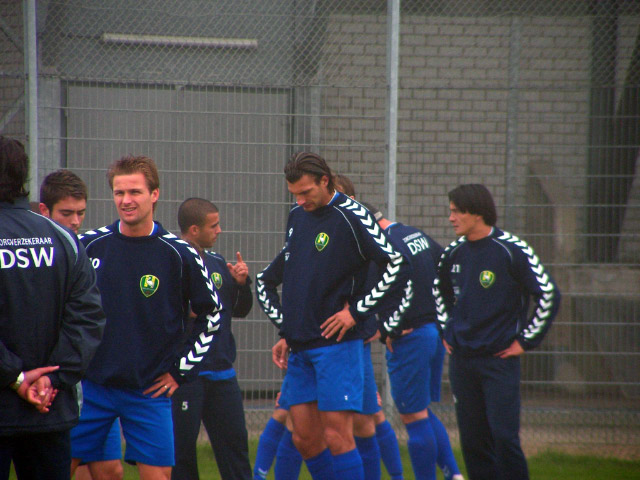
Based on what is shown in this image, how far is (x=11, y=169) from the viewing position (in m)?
2.71

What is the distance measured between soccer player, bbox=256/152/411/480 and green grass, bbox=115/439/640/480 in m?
1.50

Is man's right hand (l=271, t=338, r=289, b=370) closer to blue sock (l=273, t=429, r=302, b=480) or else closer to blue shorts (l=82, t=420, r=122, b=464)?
blue sock (l=273, t=429, r=302, b=480)

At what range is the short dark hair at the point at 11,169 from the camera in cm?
270

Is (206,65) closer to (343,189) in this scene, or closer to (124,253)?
(343,189)

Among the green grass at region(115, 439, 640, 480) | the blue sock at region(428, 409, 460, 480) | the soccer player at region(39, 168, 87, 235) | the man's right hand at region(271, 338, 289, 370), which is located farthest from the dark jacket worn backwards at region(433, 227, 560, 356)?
the soccer player at region(39, 168, 87, 235)

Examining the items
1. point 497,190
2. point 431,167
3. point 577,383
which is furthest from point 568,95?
point 577,383

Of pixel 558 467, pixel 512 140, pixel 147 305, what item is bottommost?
pixel 558 467

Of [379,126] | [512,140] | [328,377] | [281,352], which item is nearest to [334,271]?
[328,377]

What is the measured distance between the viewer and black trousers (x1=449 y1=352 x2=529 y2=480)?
4.62m

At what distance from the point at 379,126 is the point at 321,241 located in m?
3.53

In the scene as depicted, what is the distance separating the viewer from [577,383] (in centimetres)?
697

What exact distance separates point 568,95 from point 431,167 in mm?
1789

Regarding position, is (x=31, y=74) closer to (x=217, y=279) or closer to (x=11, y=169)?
(x=217, y=279)

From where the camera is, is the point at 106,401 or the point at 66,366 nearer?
the point at 66,366
